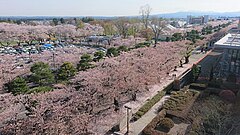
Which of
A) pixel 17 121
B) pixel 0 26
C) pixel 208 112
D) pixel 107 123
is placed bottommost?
pixel 107 123

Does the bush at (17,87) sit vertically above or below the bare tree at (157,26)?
below

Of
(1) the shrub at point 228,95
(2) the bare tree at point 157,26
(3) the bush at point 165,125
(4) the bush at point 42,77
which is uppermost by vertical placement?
(2) the bare tree at point 157,26

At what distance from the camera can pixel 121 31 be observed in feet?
212

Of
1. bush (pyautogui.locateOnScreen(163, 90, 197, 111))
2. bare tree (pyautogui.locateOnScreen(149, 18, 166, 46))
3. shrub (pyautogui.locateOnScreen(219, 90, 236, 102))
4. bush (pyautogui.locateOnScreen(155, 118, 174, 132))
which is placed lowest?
bush (pyautogui.locateOnScreen(155, 118, 174, 132))

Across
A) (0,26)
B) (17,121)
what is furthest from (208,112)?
(0,26)

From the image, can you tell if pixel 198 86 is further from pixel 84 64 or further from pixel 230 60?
pixel 84 64

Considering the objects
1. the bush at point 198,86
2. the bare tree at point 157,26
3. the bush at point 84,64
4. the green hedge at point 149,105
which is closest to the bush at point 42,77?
the bush at point 84,64

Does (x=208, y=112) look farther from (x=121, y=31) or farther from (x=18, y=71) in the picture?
(x=121, y=31)

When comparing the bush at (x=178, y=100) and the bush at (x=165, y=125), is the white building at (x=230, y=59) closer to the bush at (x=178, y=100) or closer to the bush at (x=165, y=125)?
the bush at (x=178, y=100)

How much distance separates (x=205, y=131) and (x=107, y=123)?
6534 millimetres

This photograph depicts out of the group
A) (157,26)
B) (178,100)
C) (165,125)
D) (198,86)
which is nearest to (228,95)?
(198,86)

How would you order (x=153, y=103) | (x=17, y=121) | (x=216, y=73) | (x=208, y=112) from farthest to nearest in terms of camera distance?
1. (x=216, y=73)
2. (x=153, y=103)
3. (x=208, y=112)
4. (x=17, y=121)

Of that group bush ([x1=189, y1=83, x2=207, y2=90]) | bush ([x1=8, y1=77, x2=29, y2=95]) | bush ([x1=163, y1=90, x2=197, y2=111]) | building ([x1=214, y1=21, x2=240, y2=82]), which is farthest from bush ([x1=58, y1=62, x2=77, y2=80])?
building ([x1=214, y1=21, x2=240, y2=82])

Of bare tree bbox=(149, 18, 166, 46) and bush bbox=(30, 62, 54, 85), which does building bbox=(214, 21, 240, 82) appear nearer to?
bush bbox=(30, 62, 54, 85)
